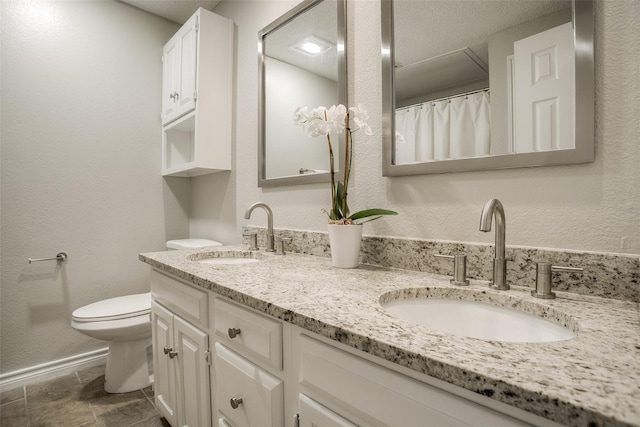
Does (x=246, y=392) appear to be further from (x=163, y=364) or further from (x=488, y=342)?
(x=163, y=364)

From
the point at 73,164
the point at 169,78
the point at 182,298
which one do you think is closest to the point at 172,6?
the point at 169,78

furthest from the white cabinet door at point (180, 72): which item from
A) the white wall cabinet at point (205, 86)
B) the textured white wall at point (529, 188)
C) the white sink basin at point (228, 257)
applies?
the white sink basin at point (228, 257)

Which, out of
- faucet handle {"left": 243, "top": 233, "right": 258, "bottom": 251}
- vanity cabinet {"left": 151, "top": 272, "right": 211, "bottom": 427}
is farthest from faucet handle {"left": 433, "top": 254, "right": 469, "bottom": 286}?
faucet handle {"left": 243, "top": 233, "right": 258, "bottom": 251}

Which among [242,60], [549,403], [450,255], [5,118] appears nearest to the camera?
→ [549,403]

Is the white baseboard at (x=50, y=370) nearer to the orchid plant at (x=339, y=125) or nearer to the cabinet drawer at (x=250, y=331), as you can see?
the cabinet drawer at (x=250, y=331)

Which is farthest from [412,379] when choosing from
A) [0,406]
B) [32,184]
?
[32,184]

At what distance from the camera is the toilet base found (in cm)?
175

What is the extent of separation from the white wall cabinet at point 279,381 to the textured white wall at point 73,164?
1105 mm

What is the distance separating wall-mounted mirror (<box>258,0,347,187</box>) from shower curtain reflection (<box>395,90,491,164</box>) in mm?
319

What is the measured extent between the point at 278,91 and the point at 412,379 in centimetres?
152

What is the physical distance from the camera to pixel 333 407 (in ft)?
1.99

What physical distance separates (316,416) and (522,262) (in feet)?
2.07

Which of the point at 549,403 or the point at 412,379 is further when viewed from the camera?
the point at 412,379

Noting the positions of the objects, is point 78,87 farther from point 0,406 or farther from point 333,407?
point 333,407
